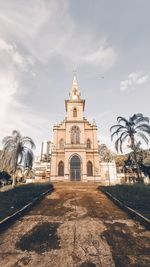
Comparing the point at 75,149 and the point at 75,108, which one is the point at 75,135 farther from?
the point at 75,108

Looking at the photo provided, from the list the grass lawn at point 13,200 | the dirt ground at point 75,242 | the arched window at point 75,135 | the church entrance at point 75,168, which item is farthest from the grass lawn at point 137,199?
the arched window at point 75,135

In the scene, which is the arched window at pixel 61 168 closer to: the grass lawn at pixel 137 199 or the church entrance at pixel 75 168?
the church entrance at pixel 75 168

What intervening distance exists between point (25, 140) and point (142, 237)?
60.2ft

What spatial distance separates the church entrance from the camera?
26.0 metres

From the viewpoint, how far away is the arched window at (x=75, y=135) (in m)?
28.8

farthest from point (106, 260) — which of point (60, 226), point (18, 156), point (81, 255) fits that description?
point (18, 156)

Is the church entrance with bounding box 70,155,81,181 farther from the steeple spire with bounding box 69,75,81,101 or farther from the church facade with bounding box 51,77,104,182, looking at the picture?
the steeple spire with bounding box 69,75,81,101

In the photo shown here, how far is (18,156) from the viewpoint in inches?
778

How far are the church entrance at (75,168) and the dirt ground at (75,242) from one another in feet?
66.0

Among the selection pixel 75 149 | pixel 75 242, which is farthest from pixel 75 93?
pixel 75 242

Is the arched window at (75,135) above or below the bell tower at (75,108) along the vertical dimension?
below

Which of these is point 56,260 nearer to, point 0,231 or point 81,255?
point 81,255

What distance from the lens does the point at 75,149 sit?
2727 cm

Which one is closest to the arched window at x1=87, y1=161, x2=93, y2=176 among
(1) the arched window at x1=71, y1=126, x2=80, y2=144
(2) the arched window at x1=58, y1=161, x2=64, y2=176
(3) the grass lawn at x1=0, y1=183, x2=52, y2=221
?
(1) the arched window at x1=71, y1=126, x2=80, y2=144
